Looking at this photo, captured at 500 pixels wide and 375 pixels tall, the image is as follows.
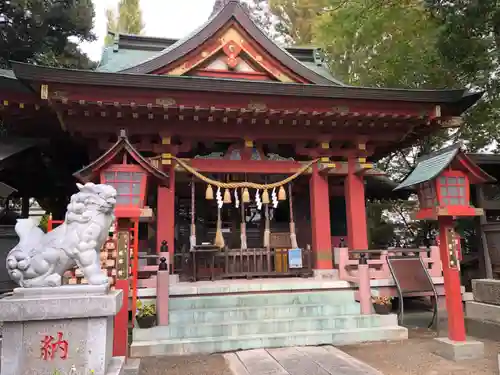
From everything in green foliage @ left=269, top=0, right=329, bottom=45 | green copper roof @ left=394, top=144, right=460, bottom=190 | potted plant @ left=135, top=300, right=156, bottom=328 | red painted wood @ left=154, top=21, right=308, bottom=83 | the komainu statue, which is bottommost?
potted plant @ left=135, top=300, right=156, bottom=328

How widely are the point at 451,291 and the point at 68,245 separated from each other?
222 inches

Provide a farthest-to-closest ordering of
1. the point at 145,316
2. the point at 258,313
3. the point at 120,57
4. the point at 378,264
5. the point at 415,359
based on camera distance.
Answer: the point at 120,57 < the point at 378,264 < the point at 258,313 < the point at 145,316 < the point at 415,359

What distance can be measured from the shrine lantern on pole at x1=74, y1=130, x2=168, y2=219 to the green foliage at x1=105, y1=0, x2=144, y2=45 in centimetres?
1999

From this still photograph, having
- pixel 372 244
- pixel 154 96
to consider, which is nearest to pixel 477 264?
pixel 372 244

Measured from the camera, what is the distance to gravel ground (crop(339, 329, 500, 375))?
531cm

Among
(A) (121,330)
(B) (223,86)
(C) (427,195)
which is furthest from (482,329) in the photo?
(B) (223,86)

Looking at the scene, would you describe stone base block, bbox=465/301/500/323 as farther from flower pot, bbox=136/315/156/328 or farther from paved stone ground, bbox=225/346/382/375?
flower pot, bbox=136/315/156/328

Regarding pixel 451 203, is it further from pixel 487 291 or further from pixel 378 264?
pixel 487 291

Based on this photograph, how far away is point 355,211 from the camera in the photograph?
31.4 ft

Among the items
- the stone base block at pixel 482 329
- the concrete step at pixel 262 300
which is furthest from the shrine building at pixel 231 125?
the stone base block at pixel 482 329

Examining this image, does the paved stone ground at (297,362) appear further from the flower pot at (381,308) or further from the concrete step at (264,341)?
the flower pot at (381,308)

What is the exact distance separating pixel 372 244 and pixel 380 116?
9.19 meters

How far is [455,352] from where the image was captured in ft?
19.0

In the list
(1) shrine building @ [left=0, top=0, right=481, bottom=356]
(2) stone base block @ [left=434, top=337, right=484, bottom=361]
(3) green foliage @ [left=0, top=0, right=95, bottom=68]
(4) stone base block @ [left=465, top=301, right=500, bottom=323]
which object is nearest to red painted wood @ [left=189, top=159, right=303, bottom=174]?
(1) shrine building @ [left=0, top=0, right=481, bottom=356]
